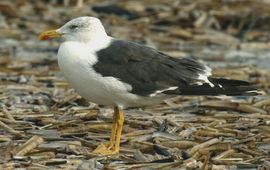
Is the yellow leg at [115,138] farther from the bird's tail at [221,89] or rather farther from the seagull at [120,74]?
the bird's tail at [221,89]

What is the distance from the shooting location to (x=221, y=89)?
21.5 ft

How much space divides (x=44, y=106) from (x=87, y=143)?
1513mm

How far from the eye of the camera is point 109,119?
7188 mm

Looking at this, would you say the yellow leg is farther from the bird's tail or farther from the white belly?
the bird's tail

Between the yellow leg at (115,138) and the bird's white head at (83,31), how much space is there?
2.05 feet

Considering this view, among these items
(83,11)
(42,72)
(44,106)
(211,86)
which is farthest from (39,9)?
(211,86)

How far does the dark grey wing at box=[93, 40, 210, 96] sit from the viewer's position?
20.8ft

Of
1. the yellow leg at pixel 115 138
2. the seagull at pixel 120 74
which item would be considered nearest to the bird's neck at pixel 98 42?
the seagull at pixel 120 74

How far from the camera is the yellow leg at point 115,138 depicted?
6088 millimetres

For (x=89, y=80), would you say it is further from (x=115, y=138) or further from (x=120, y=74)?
(x=115, y=138)

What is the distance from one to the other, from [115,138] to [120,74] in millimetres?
518

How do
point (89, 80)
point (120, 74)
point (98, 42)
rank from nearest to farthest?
point (89, 80) < point (120, 74) < point (98, 42)

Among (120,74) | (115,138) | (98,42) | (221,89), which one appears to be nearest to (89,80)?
(120,74)

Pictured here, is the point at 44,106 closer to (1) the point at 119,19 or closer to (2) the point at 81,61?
(2) the point at 81,61
